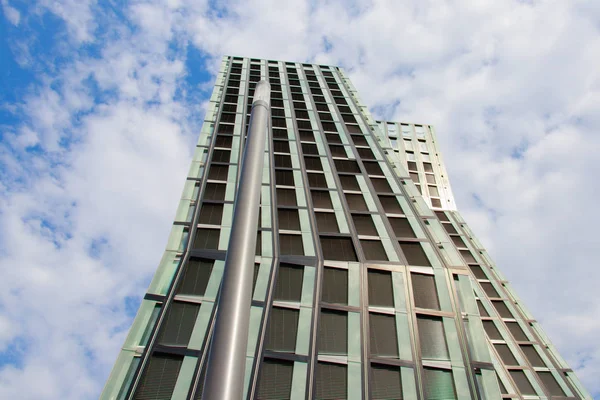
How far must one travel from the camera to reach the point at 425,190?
6169 centimetres

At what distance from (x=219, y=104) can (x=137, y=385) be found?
112 feet

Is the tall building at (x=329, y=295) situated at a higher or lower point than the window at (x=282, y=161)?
lower

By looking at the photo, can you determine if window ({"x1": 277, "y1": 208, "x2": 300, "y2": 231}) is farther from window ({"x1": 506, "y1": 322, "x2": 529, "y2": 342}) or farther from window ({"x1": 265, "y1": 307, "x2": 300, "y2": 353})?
window ({"x1": 506, "y1": 322, "x2": 529, "y2": 342})

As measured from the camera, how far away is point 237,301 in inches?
294

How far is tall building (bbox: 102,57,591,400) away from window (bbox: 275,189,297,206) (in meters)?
0.15

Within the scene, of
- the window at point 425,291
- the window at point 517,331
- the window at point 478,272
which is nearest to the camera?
the window at point 425,291

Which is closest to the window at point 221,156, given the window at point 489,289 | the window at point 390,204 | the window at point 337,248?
the window at point 337,248

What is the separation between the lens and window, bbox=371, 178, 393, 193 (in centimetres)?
3578

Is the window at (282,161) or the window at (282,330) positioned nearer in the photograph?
the window at (282,330)

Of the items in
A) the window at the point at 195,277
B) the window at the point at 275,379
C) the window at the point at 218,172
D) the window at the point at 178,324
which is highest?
the window at the point at 218,172

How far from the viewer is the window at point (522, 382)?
3800 centimetres

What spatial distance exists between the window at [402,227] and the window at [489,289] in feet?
78.0

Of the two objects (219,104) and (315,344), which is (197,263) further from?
(219,104)

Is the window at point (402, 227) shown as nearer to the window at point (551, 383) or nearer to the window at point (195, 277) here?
the window at point (195, 277)
